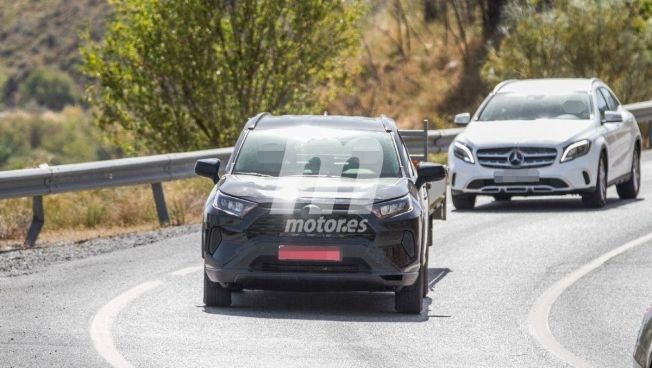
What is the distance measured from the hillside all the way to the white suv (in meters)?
77.5

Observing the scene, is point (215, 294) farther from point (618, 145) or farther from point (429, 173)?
point (618, 145)

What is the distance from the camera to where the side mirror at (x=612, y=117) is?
19297mm

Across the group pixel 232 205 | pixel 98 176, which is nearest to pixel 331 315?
pixel 232 205

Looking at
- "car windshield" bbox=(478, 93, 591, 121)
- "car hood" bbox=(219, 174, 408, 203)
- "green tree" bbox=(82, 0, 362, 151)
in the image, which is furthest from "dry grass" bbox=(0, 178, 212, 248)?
"green tree" bbox=(82, 0, 362, 151)

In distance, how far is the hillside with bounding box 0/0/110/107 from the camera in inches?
3797

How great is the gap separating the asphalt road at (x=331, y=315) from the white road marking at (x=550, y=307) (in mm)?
64

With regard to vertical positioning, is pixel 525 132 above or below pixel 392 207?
below

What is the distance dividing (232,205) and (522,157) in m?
8.15

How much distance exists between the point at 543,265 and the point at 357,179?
334 cm

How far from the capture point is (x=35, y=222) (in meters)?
16.4

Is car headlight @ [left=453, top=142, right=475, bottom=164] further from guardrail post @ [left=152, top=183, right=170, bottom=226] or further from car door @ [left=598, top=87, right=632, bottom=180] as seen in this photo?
guardrail post @ [left=152, top=183, right=170, bottom=226]

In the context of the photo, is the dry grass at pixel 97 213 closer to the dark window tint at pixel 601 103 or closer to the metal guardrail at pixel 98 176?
the metal guardrail at pixel 98 176

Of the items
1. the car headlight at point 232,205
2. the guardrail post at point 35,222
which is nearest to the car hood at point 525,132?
the guardrail post at point 35,222

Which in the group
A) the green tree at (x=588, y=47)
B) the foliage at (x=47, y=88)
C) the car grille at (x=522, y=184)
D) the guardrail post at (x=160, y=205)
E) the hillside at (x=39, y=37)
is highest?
the car grille at (x=522, y=184)
